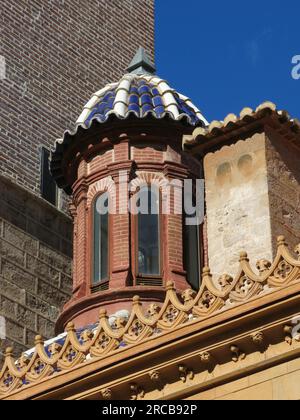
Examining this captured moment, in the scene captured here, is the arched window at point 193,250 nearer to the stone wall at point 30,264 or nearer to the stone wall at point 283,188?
the stone wall at point 30,264

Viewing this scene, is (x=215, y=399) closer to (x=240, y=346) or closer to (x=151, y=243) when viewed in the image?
(x=240, y=346)

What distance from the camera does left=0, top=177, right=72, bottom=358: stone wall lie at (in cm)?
2495

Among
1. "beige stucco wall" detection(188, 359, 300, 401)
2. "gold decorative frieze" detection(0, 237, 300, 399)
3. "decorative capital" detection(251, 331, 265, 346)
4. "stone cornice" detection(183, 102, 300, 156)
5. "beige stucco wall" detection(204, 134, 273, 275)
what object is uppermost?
"stone cornice" detection(183, 102, 300, 156)

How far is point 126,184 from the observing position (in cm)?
2419

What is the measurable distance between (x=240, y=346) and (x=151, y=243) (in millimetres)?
7588

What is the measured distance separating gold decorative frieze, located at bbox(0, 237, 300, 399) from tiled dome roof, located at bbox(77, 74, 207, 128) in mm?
6333

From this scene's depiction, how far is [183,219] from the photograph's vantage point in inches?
958

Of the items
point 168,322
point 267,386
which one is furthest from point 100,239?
point 267,386

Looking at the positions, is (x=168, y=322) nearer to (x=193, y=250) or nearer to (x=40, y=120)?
(x=193, y=250)

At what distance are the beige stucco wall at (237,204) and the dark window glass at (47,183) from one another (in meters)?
7.40

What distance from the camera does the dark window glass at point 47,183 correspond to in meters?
27.1

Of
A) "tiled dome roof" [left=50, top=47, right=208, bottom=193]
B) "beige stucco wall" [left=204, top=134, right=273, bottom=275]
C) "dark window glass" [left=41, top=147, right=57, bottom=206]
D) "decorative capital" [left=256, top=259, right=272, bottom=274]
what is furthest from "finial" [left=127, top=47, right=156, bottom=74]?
"decorative capital" [left=256, top=259, right=272, bottom=274]

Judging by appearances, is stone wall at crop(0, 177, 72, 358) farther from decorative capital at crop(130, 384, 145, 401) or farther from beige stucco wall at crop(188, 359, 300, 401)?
beige stucco wall at crop(188, 359, 300, 401)

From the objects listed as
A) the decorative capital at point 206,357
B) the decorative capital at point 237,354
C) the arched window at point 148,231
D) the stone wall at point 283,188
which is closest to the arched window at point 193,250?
the arched window at point 148,231
